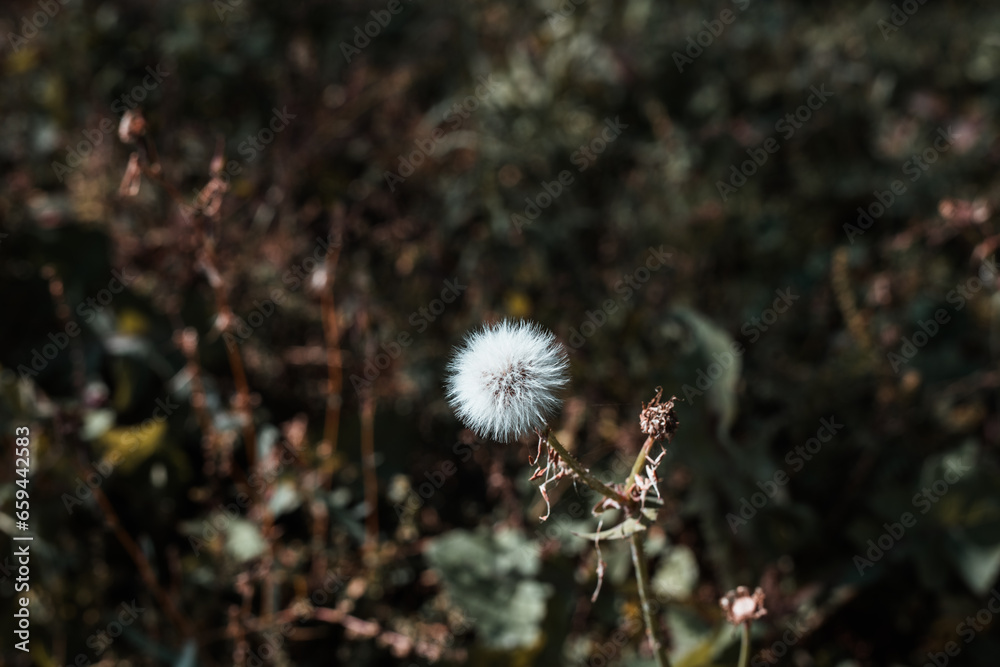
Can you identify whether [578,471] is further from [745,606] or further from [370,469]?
[370,469]

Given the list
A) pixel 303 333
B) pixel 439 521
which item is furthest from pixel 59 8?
pixel 439 521

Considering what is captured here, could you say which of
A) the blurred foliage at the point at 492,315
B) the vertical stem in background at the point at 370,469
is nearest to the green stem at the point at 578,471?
the blurred foliage at the point at 492,315

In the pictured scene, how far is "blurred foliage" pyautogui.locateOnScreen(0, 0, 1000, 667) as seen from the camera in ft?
6.88

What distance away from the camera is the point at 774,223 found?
120 inches

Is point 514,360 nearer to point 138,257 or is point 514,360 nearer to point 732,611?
point 732,611

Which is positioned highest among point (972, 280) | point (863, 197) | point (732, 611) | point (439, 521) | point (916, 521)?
point (863, 197)

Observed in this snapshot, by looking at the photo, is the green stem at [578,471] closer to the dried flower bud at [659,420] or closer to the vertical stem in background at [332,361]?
the dried flower bud at [659,420]

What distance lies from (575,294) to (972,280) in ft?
4.15

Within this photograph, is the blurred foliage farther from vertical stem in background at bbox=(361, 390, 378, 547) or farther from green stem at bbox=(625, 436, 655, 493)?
green stem at bbox=(625, 436, 655, 493)

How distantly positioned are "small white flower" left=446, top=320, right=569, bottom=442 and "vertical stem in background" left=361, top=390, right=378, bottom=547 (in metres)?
1.03

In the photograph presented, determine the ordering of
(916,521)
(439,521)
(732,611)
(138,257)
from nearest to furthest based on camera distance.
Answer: (732,611), (916,521), (439,521), (138,257)

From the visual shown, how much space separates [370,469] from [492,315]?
26.9 inches

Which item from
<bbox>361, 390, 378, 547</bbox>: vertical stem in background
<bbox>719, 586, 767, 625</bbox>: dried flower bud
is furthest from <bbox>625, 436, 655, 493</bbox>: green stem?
<bbox>361, 390, 378, 547</bbox>: vertical stem in background

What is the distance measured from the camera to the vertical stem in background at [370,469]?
222 cm
